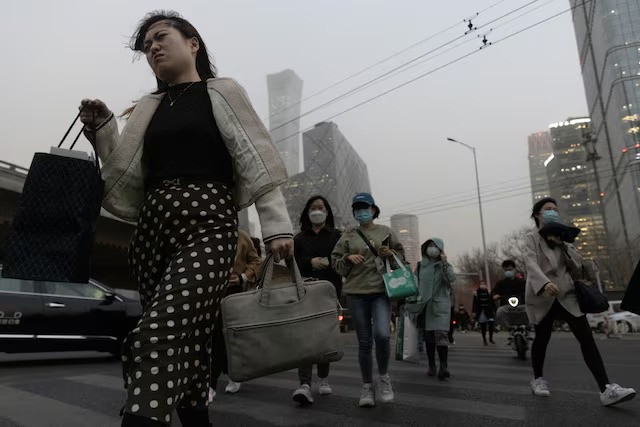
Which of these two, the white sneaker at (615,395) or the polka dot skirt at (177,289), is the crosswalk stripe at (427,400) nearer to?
the white sneaker at (615,395)

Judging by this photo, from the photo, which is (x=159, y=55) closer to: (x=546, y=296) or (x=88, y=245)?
(x=88, y=245)

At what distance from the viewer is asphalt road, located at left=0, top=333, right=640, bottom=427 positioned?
3.66 meters

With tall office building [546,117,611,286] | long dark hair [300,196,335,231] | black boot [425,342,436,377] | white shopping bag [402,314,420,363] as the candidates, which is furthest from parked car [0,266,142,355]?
tall office building [546,117,611,286]

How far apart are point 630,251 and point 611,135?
37.0 meters

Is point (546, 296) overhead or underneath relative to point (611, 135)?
underneath

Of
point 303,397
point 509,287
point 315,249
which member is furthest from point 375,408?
point 509,287

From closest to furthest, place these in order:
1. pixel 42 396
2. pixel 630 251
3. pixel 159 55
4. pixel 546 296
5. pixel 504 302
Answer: pixel 159 55 < pixel 546 296 < pixel 42 396 < pixel 504 302 < pixel 630 251

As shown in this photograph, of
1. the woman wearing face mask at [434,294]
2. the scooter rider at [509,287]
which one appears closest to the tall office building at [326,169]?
the scooter rider at [509,287]

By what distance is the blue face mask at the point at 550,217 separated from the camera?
470 centimetres

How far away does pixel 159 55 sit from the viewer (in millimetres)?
2271

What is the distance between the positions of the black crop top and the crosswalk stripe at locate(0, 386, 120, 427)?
8.11ft

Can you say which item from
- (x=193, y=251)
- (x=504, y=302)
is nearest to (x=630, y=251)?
(x=504, y=302)

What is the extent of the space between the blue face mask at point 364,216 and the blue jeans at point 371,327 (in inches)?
29.5

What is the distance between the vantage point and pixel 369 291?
457cm
